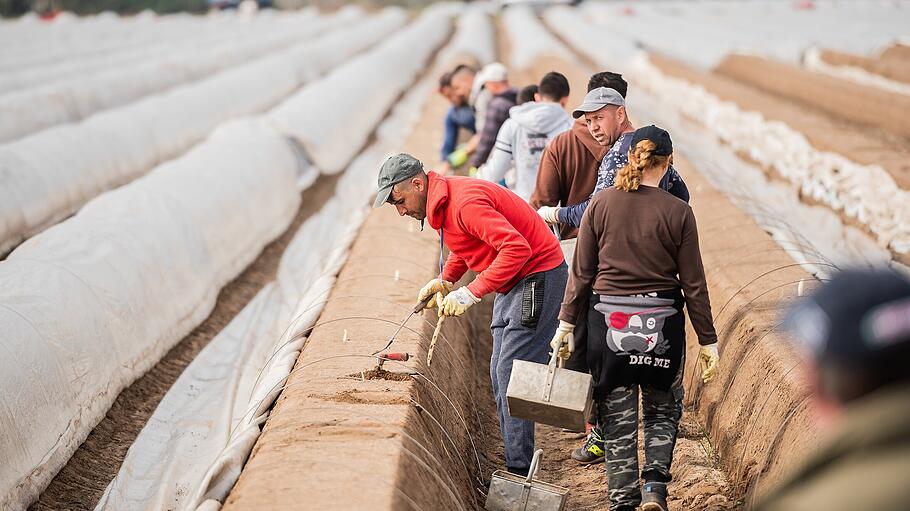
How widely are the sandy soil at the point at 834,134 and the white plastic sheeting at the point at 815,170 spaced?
96 millimetres

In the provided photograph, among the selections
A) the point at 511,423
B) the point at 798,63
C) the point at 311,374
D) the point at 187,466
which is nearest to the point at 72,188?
the point at 187,466

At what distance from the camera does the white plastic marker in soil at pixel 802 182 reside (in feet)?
26.8

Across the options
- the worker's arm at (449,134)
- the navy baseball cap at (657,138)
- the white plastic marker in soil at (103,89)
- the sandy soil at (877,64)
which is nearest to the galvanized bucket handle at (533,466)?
the navy baseball cap at (657,138)

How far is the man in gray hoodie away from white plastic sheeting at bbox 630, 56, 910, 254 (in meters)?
3.65

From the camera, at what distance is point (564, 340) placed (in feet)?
13.3

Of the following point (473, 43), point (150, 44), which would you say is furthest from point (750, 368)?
point (150, 44)

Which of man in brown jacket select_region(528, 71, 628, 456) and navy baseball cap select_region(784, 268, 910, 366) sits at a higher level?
navy baseball cap select_region(784, 268, 910, 366)

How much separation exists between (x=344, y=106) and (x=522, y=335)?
1168 cm

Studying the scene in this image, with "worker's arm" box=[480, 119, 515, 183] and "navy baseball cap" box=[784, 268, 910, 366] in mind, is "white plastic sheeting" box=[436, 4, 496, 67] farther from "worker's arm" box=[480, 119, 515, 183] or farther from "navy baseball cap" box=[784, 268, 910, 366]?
"navy baseball cap" box=[784, 268, 910, 366]

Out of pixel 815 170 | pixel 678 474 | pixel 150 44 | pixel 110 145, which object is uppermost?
pixel 678 474

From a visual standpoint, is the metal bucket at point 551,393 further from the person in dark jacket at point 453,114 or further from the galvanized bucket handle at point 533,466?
the person in dark jacket at point 453,114

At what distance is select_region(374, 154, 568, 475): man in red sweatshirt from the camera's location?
4.20 metres

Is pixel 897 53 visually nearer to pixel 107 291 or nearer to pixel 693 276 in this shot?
pixel 107 291

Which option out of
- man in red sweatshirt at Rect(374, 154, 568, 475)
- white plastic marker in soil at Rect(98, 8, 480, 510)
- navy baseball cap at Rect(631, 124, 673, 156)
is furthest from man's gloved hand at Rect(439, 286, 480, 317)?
white plastic marker in soil at Rect(98, 8, 480, 510)
